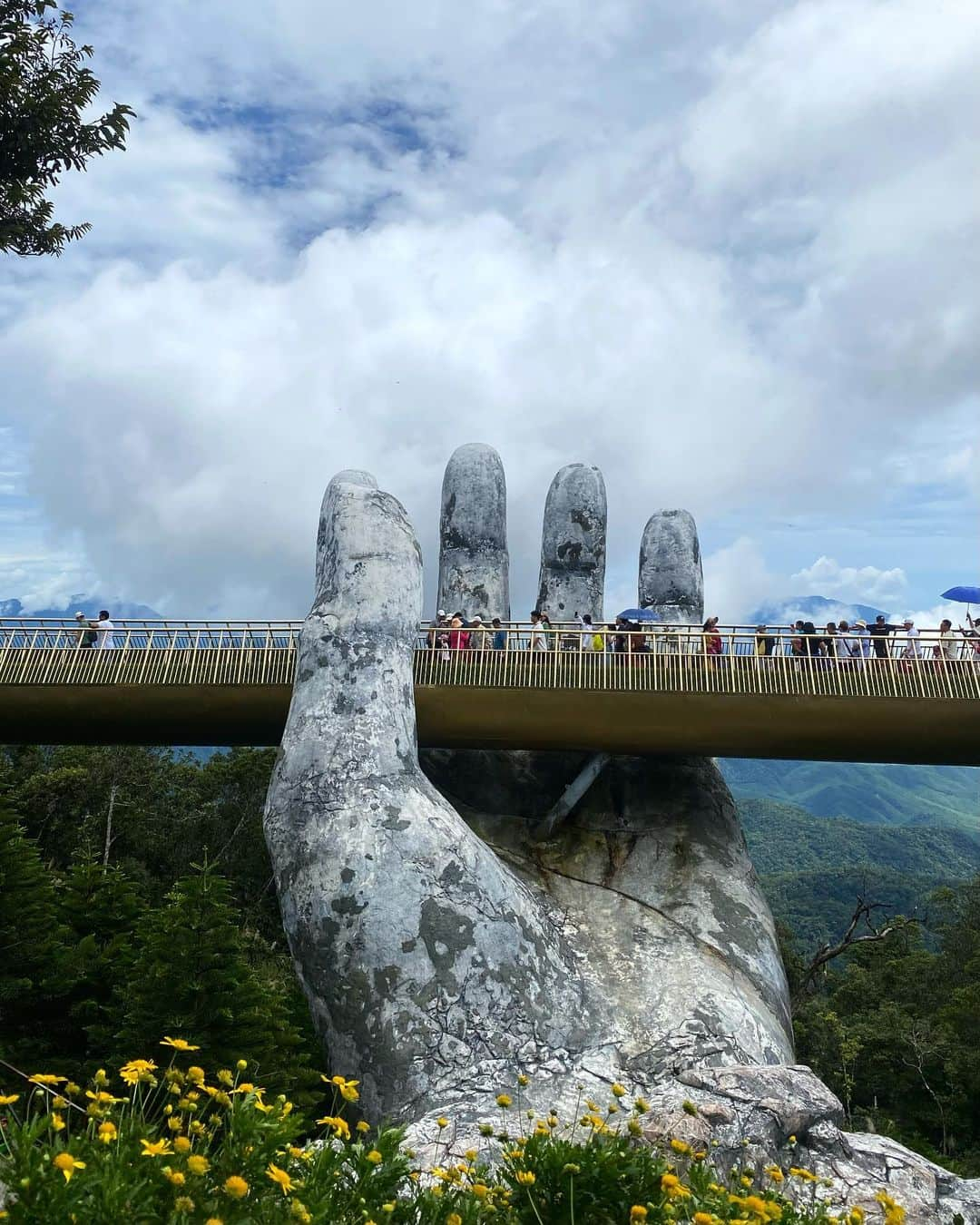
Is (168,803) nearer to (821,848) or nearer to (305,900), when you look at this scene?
(305,900)

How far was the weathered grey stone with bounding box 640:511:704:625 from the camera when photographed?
21953 millimetres

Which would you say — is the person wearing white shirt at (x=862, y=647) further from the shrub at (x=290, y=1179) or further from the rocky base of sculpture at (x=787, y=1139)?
the shrub at (x=290, y=1179)

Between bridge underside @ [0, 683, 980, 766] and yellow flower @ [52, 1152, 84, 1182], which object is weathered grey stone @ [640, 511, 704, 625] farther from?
yellow flower @ [52, 1152, 84, 1182]

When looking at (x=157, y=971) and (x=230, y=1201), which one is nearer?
(x=230, y=1201)

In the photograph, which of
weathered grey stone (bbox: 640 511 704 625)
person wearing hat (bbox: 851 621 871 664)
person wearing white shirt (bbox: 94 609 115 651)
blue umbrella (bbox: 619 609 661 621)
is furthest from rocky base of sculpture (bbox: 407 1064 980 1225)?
weathered grey stone (bbox: 640 511 704 625)

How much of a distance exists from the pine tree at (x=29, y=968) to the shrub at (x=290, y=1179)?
11.3m

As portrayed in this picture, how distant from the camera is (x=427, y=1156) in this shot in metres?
7.33

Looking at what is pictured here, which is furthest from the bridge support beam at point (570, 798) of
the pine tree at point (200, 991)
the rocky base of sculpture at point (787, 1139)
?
the rocky base of sculpture at point (787, 1139)

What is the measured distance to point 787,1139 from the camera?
27.5 ft

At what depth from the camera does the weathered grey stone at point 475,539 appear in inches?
832

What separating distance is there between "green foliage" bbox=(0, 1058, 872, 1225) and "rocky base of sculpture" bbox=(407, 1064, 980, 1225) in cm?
250

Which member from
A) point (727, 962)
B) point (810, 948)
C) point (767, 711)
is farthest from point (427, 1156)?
point (810, 948)

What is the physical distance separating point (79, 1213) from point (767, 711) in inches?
522

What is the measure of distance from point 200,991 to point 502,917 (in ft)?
12.7
